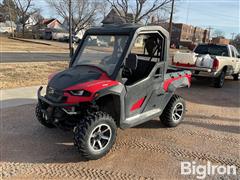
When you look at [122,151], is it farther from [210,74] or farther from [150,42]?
[210,74]

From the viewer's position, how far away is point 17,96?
723 cm

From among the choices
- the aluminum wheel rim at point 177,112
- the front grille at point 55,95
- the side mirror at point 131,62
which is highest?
the side mirror at point 131,62

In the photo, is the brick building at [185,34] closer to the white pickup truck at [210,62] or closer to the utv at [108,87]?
the white pickup truck at [210,62]

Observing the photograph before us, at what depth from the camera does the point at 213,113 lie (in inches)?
265

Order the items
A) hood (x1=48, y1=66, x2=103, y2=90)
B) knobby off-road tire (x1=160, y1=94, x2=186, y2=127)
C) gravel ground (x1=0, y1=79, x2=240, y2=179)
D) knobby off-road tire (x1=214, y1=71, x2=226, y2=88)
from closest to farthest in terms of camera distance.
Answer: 1. gravel ground (x1=0, y1=79, x2=240, y2=179)
2. hood (x1=48, y1=66, x2=103, y2=90)
3. knobby off-road tire (x1=160, y1=94, x2=186, y2=127)
4. knobby off-road tire (x1=214, y1=71, x2=226, y2=88)

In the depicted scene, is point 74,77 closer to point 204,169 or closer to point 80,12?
point 204,169

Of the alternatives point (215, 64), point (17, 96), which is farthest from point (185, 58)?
point (17, 96)

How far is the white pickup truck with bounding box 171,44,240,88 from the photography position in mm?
9641

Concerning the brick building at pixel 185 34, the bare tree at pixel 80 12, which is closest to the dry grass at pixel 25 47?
the bare tree at pixel 80 12

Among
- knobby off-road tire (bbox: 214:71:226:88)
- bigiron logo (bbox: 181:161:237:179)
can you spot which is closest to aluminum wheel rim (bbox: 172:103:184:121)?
bigiron logo (bbox: 181:161:237:179)

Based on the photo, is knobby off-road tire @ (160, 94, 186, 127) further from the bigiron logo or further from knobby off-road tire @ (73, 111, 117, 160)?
knobby off-road tire @ (73, 111, 117, 160)

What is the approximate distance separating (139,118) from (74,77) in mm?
1355

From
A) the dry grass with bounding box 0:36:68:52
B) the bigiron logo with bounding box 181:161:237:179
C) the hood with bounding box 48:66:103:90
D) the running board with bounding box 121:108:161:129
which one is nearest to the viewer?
the bigiron logo with bounding box 181:161:237:179

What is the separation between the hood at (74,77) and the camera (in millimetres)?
4004
